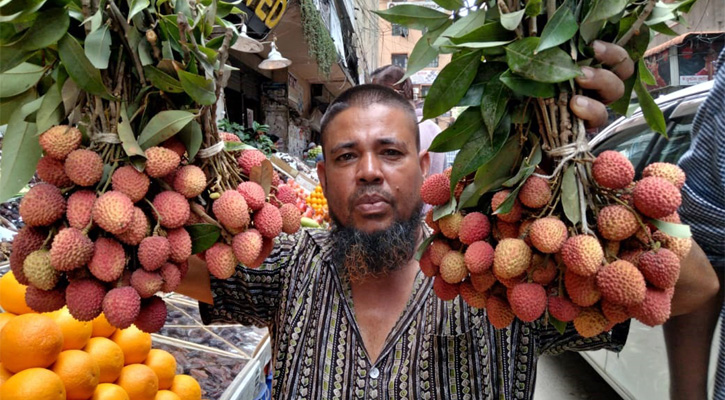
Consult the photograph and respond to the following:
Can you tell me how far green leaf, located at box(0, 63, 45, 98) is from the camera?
805mm

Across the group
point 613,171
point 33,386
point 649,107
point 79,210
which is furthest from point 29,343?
point 649,107

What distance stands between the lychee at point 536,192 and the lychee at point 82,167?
0.73 metres

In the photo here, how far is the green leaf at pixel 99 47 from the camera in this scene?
75 centimetres

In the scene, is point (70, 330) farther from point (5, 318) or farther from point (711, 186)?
point (711, 186)

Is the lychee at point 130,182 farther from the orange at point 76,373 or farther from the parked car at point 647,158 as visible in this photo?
the parked car at point 647,158

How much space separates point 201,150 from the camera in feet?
2.97

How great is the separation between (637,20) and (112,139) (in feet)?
3.02

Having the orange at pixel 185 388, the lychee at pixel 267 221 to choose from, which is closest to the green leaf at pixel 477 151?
the lychee at pixel 267 221

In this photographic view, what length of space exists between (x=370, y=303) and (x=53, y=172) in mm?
991

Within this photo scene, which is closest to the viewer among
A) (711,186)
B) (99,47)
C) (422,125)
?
(99,47)

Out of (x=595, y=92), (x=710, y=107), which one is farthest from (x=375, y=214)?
(x=710, y=107)

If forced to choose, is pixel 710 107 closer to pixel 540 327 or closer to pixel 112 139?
pixel 540 327

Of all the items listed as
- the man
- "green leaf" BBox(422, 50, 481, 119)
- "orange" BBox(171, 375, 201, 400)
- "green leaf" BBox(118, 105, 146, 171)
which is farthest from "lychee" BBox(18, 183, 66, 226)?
"orange" BBox(171, 375, 201, 400)

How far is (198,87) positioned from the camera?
0.83 meters
